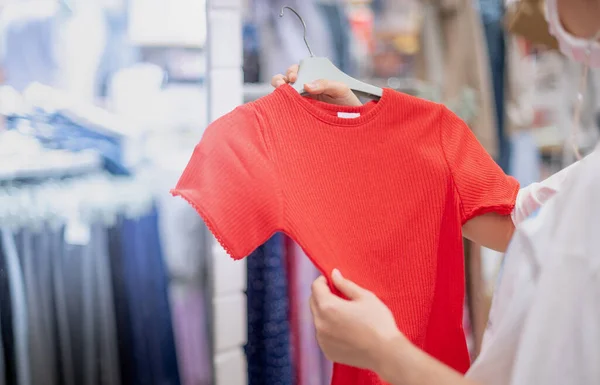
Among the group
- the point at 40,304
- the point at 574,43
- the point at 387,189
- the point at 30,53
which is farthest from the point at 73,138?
the point at 574,43

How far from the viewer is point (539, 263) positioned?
453mm

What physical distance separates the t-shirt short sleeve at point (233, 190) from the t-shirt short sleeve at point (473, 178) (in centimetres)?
27

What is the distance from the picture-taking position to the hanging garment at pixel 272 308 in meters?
1.02

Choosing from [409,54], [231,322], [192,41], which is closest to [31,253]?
[231,322]

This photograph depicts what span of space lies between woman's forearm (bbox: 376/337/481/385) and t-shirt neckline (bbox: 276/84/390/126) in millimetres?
313

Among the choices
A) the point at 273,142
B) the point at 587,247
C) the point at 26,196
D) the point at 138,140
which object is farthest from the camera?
the point at 138,140

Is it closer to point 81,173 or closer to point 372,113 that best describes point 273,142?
point 372,113

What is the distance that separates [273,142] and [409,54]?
1087 mm

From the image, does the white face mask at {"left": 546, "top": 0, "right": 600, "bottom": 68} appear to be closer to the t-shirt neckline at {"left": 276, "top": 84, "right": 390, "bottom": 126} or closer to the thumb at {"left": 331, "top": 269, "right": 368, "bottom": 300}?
the t-shirt neckline at {"left": 276, "top": 84, "right": 390, "bottom": 126}

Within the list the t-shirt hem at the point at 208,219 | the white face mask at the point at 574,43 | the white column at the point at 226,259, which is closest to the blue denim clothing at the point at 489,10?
the white column at the point at 226,259

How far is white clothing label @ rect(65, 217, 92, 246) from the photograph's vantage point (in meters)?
0.90

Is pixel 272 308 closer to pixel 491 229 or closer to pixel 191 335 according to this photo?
pixel 191 335

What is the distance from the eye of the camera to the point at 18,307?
0.85 metres

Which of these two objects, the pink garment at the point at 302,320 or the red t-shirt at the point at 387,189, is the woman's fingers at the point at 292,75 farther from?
the pink garment at the point at 302,320
